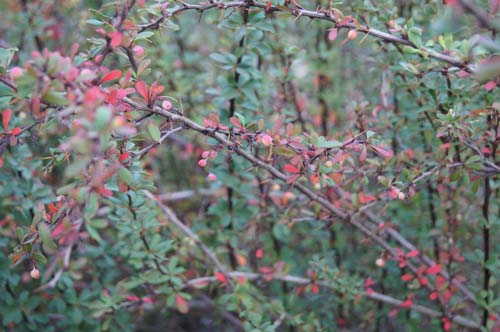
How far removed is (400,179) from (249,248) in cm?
76

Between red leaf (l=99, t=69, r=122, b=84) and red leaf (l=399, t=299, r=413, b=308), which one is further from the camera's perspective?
red leaf (l=399, t=299, r=413, b=308)

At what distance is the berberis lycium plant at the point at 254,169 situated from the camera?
1.04 m

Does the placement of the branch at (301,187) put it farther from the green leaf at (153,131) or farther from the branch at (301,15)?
the branch at (301,15)

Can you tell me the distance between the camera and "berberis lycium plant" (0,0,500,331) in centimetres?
104

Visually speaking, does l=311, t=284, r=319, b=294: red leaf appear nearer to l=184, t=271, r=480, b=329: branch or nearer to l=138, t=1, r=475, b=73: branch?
l=184, t=271, r=480, b=329: branch

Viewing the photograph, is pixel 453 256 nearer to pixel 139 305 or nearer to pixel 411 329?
pixel 411 329

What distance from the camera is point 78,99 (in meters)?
0.81

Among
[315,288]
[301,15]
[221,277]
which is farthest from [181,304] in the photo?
[301,15]

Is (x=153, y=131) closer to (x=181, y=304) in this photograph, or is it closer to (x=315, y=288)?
(x=181, y=304)

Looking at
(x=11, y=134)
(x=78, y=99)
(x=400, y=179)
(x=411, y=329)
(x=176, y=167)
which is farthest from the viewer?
(x=176, y=167)

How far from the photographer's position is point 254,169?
1.35m

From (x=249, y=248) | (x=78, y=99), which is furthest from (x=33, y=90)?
(x=249, y=248)

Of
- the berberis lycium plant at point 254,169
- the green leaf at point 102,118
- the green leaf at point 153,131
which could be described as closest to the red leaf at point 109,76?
the berberis lycium plant at point 254,169

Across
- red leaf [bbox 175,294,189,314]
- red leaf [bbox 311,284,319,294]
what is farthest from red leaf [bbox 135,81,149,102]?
red leaf [bbox 311,284,319,294]
